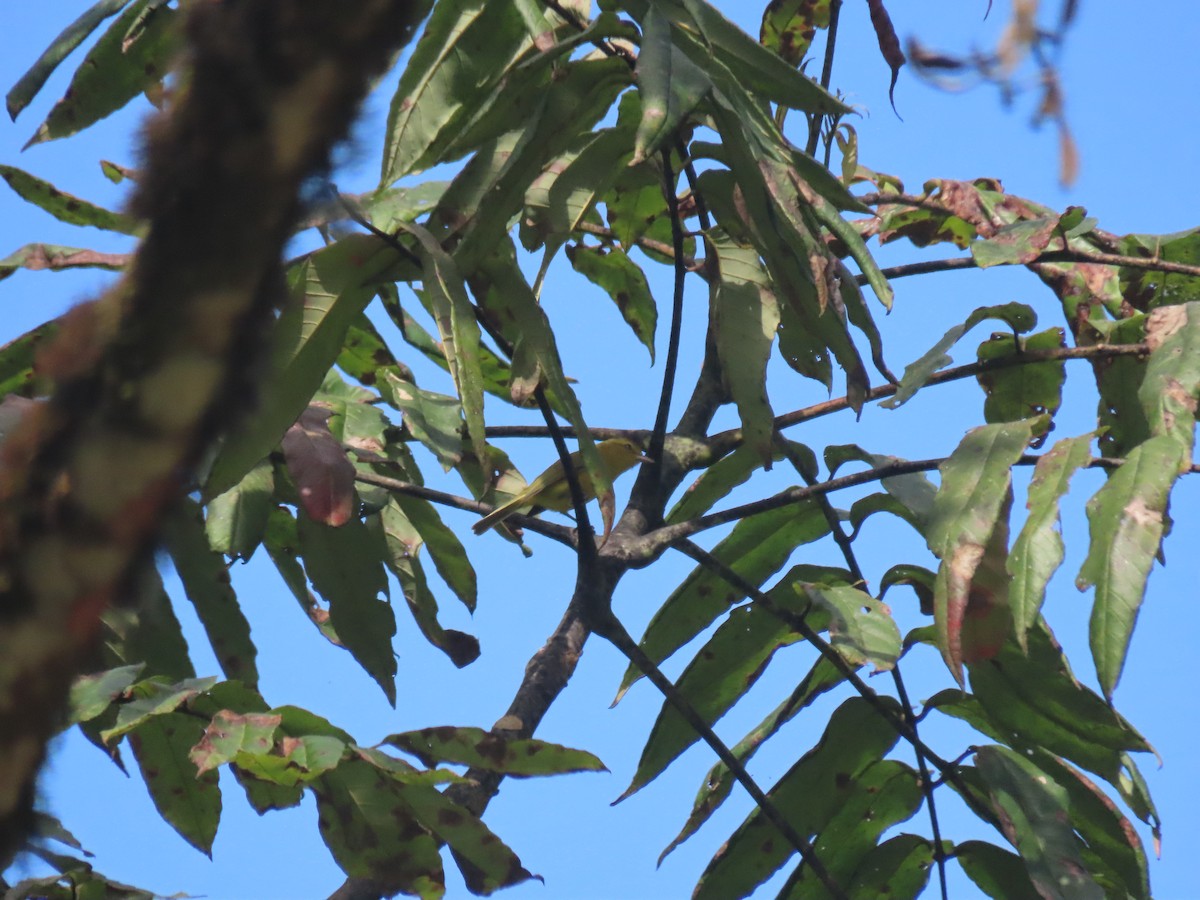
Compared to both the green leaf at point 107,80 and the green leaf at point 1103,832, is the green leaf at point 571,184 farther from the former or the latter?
the green leaf at point 1103,832

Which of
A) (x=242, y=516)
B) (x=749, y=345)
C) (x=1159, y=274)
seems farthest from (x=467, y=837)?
(x=1159, y=274)

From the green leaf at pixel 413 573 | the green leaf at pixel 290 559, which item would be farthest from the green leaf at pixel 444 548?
the green leaf at pixel 290 559

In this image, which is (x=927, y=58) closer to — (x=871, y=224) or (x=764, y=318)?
(x=764, y=318)

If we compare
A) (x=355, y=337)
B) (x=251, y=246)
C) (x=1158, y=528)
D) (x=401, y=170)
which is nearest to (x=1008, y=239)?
(x=1158, y=528)

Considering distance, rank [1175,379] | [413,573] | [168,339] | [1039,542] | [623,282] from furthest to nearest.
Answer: [623,282] < [413,573] < [1175,379] < [1039,542] < [168,339]

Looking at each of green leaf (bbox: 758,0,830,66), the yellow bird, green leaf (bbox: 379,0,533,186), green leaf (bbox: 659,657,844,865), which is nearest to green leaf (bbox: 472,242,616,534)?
the yellow bird

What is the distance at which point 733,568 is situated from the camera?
59.7 inches

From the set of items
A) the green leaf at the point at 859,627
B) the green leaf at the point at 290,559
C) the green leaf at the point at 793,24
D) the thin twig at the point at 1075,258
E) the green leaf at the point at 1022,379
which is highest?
the green leaf at the point at 793,24

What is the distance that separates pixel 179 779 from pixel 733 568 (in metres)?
0.70

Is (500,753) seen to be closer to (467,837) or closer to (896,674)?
(467,837)

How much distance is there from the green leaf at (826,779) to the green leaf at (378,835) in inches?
18.3

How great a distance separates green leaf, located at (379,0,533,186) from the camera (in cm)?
107

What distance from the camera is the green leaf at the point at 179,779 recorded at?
1.17 metres

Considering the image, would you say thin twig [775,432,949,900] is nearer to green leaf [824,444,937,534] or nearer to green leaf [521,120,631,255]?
green leaf [824,444,937,534]
